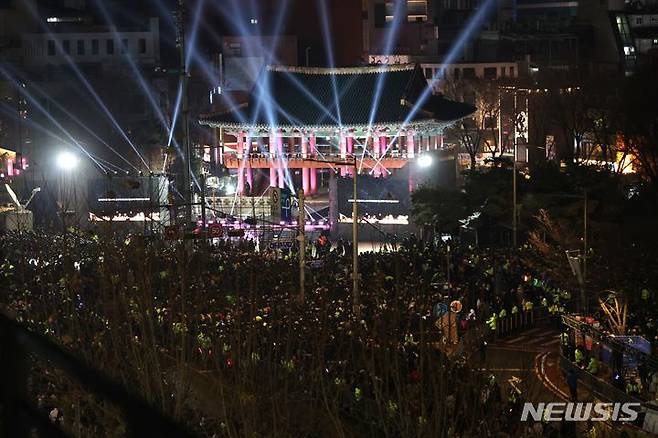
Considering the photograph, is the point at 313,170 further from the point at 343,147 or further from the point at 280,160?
the point at 280,160

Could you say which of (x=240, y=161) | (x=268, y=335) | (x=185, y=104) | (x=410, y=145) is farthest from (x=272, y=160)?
(x=268, y=335)

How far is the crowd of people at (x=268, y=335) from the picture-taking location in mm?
11086

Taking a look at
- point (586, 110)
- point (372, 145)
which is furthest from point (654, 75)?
point (372, 145)

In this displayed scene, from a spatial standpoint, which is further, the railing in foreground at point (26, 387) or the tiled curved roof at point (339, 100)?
the tiled curved roof at point (339, 100)

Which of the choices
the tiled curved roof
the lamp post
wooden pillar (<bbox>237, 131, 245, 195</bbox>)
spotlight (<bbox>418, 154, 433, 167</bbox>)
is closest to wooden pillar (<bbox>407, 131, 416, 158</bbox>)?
spotlight (<bbox>418, 154, 433, 167</bbox>)

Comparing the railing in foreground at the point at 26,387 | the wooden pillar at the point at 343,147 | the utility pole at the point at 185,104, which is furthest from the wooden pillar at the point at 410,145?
the railing in foreground at the point at 26,387

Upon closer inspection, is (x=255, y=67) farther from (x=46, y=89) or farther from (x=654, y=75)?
(x=654, y=75)

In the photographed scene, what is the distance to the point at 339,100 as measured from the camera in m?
53.7

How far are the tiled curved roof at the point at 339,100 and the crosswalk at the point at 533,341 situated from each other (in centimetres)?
2524

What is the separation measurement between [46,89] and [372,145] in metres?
21.8

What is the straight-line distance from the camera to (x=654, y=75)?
Result: 41.4 metres

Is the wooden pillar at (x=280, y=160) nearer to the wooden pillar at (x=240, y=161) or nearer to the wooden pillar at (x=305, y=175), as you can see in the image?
the wooden pillar at (x=305, y=175)

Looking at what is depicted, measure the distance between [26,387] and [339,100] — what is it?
1976 inches

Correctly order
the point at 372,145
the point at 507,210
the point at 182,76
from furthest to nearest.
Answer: the point at 372,145 < the point at 507,210 < the point at 182,76
